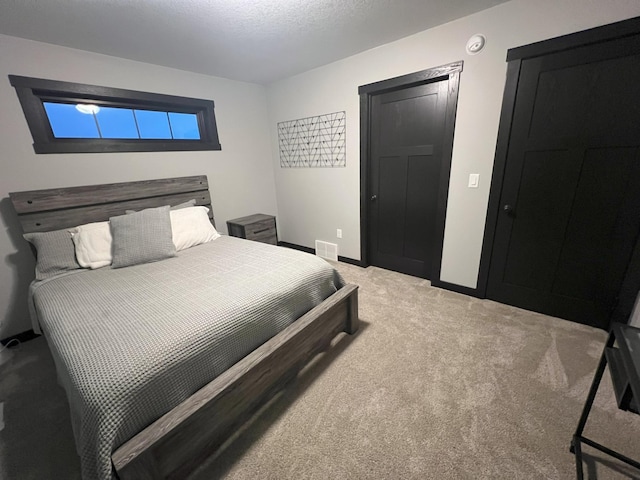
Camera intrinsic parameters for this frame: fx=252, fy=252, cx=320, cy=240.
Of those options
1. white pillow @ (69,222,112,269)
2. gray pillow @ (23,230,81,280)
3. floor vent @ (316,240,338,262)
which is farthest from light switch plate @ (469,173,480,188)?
gray pillow @ (23,230,81,280)

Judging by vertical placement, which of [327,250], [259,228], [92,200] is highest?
[92,200]

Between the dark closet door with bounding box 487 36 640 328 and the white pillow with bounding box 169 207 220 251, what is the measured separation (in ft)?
8.71

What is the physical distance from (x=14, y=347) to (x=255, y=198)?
2646 mm

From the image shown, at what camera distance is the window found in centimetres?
202

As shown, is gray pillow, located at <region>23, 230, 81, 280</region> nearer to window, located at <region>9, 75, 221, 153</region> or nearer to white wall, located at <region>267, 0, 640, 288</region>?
window, located at <region>9, 75, 221, 153</region>

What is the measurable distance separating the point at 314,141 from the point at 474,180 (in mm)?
1831

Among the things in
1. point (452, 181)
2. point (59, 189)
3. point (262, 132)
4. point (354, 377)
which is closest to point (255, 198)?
point (262, 132)

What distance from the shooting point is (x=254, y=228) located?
314cm

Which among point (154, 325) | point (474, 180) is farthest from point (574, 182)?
point (154, 325)

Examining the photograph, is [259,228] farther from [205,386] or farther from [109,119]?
[205,386]

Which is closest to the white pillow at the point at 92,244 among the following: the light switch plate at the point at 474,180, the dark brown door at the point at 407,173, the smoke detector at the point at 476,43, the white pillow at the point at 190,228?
the white pillow at the point at 190,228

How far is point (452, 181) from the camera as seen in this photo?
226cm

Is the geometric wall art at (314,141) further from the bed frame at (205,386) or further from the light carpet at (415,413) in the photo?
the light carpet at (415,413)

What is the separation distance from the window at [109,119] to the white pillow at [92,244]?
73cm
